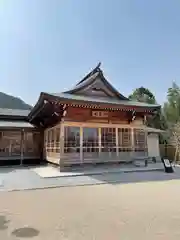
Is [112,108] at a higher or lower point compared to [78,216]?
higher

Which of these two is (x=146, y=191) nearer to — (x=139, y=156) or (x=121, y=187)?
(x=121, y=187)

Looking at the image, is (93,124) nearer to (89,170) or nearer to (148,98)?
(89,170)

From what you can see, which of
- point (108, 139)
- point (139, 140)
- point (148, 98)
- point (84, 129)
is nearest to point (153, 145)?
point (139, 140)

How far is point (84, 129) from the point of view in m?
11.9

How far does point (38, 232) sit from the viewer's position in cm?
346

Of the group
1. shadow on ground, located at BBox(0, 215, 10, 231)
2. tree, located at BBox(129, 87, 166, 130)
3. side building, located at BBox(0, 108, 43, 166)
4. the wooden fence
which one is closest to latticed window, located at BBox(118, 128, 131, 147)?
side building, located at BBox(0, 108, 43, 166)

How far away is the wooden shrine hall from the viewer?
11242mm

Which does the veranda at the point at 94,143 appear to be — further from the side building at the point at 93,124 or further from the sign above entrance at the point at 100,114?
the sign above entrance at the point at 100,114

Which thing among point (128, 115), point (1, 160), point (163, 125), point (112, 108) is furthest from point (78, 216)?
point (163, 125)

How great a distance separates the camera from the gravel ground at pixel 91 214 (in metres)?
3.40

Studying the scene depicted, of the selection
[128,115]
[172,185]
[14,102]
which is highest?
[14,102]

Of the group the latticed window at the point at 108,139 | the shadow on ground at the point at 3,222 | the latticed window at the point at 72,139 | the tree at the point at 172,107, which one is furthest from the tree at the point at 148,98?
the shadow on ground at the point at 3,222

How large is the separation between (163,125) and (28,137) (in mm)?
18376

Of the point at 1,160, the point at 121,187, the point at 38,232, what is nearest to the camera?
the point at 38,232
